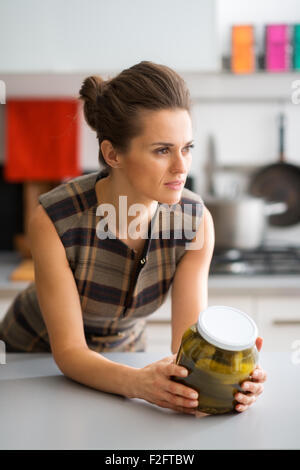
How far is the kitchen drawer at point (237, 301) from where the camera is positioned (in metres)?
1.93

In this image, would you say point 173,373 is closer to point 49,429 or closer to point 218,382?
→ point 218,382

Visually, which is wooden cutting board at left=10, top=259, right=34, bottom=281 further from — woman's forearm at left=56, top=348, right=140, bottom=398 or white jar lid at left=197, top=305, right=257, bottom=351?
white jar lid at left=197, top=305, right=257, bottom=351

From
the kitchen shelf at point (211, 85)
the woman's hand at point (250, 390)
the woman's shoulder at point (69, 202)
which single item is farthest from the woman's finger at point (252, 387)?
the kitchen shelf at point (211, 85)

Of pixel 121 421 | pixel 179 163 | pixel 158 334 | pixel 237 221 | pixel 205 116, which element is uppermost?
pixel 179 163

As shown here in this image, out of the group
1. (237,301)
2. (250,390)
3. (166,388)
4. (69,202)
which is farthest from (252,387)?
(237,301)

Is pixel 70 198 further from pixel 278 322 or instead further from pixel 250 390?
pixel 278 322

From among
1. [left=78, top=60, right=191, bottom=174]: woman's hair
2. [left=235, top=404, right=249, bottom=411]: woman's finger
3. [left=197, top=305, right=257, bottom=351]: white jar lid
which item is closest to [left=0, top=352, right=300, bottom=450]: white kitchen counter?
[left=235, top=404, right=249, bottom=411]: woman's finger

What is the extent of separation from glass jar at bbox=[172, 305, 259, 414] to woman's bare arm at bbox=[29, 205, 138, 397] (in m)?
0.17

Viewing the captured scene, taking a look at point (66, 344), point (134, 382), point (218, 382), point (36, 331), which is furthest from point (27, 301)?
point (218, 382)

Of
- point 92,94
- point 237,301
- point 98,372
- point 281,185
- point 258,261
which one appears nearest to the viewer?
point 98,372

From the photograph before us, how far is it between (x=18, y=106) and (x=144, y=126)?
62.2 inches

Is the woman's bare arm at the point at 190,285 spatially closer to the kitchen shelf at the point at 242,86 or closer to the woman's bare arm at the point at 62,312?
the woman's bare arm at the point at 62,312

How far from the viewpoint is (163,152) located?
958 millimetres

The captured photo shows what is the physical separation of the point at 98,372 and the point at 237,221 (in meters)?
1.26
